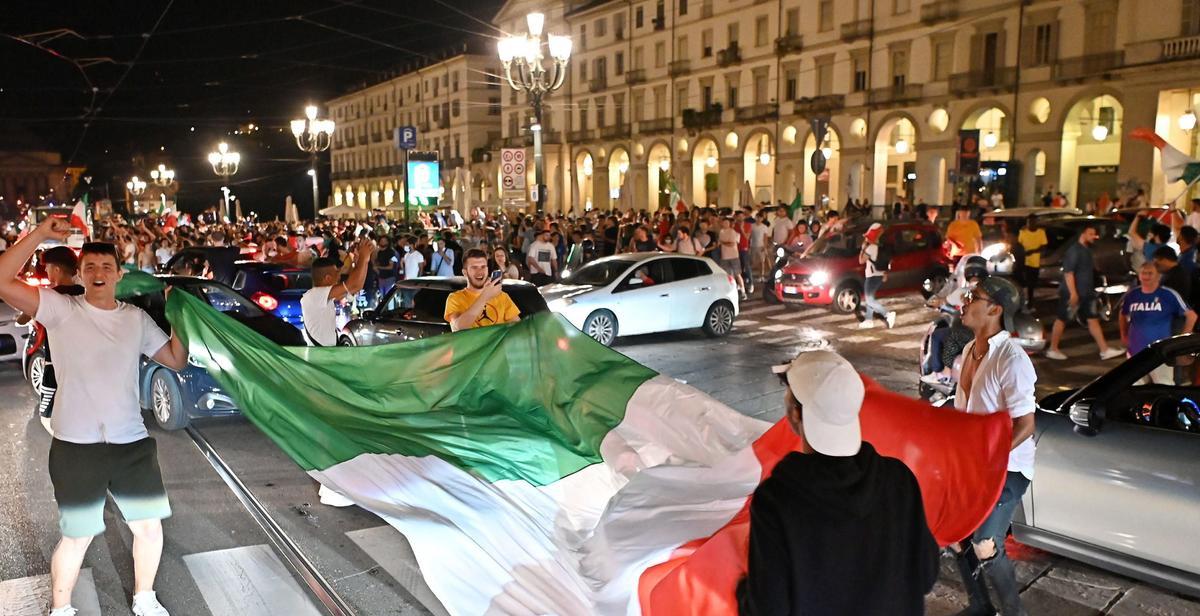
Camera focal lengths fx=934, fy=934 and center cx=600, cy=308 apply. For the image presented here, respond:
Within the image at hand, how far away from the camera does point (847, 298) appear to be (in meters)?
18.6

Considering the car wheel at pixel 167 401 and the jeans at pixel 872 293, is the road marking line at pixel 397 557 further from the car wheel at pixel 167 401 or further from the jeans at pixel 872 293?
the jeans at pixel 872 293

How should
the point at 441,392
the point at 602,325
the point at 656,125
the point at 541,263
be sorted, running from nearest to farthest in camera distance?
the point at 441,392 < the point at 602,325 < the point at 541,263 < the point at 656,125

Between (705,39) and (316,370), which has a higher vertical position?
(705,39)

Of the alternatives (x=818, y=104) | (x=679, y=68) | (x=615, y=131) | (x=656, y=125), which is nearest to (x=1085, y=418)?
(x=818, y=104)

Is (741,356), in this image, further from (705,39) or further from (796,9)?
(705,39)

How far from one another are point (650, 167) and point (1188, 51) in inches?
1541

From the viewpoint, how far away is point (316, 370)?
18.8ft

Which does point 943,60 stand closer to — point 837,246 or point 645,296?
point 837,246

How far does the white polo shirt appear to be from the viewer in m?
4.41

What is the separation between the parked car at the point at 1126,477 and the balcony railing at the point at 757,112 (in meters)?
50.6

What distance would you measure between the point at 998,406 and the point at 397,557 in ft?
12.0

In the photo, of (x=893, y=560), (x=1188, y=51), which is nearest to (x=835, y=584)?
(x=893, y=560)

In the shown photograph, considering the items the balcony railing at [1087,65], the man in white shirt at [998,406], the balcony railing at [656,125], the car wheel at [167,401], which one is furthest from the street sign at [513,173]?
the balcony railing at [656,125]

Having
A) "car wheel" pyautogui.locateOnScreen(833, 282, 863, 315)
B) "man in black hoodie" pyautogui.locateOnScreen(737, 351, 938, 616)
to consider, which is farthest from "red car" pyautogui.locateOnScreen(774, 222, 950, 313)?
"man in black hoodie" pyautogui.locateOnScreen(737, 351, 938, 616)
